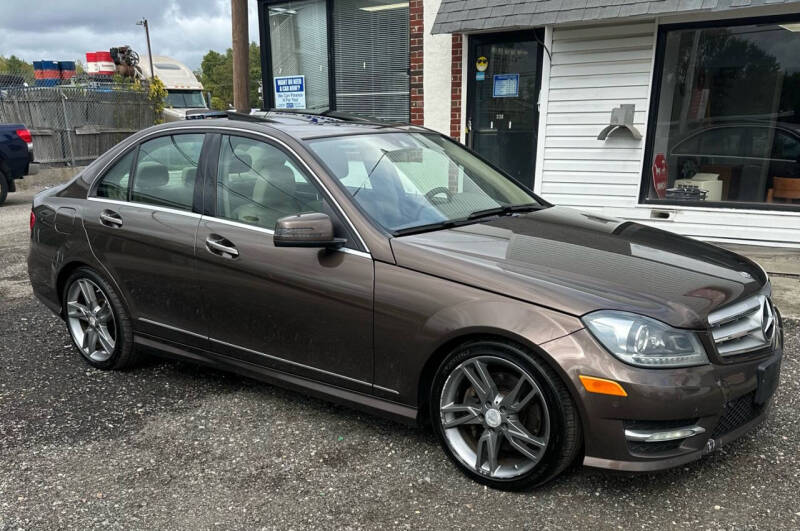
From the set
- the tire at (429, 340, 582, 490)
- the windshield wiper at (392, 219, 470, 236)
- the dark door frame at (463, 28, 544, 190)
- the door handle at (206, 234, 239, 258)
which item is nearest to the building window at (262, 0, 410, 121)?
the dark door frame at (463, 28, 544, 190)

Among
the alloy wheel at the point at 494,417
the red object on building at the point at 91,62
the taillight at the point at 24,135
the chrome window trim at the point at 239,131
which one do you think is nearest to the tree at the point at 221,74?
the red object on building at the point at 91,62

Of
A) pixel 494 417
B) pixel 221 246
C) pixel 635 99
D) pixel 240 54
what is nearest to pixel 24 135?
pixel 240 54

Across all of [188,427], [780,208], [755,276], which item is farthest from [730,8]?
[188,427]

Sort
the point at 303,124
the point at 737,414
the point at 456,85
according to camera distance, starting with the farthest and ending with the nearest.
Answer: the point at 456,85 → the point at 303,124 → the point at 737,414

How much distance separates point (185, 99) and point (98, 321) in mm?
23033

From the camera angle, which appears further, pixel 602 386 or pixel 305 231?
pixel 305 231

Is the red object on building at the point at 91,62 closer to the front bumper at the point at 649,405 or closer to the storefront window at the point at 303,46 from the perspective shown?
the storefront window at the point at 303,46

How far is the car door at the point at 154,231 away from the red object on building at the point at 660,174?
221 inches

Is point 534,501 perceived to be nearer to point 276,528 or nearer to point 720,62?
point 276,528

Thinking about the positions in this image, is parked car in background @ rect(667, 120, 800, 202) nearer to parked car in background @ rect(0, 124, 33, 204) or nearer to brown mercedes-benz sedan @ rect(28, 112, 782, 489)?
brown mercedes-benz sedan @ rect(28, 112, 782, 489)

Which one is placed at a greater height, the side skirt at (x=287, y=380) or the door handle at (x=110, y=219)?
the door handle at (x=110, y=219)

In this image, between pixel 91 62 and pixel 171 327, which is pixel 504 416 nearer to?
pixel 171 327

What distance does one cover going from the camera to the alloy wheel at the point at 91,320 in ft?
13.8

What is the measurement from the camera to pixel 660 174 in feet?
25.0
